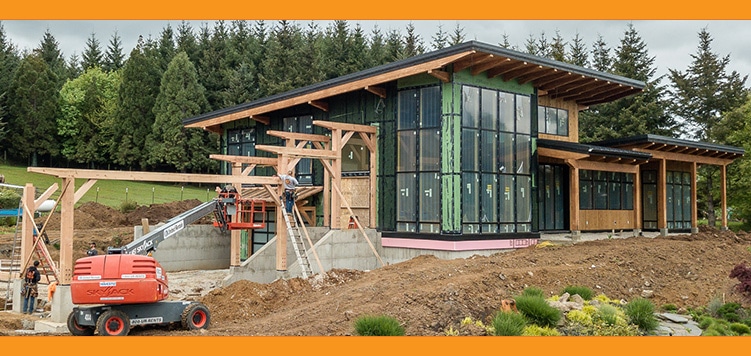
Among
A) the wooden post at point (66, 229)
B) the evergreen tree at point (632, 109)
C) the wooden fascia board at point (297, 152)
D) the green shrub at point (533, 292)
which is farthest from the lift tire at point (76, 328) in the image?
the evergreen tree at point (632, 109)

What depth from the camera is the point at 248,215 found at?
2284 cm

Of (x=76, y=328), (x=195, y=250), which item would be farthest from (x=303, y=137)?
(x=76, y=328)

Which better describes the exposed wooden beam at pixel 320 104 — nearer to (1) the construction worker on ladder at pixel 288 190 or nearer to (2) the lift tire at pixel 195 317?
(1) the construction worker on ladder at pixel 288 190

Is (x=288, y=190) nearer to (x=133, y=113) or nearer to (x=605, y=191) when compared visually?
(x=605, y=191)

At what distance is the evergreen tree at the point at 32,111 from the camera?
53.8 meters

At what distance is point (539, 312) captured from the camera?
35.0 feet

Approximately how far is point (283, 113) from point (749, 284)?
1724 centimetres

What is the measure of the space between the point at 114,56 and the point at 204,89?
19899 mm

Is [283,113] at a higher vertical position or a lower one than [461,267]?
higher

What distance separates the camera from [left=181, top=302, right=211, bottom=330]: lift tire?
12.0 m

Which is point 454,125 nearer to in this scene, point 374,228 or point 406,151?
point 406,151

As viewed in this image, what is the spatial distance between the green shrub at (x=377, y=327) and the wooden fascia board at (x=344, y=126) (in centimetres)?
965

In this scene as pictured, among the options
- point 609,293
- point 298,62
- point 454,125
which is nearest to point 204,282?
point 454,125

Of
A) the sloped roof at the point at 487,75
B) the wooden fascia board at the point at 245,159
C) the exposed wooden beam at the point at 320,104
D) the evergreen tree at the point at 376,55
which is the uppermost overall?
the evergreen tree at the point at 376,55
